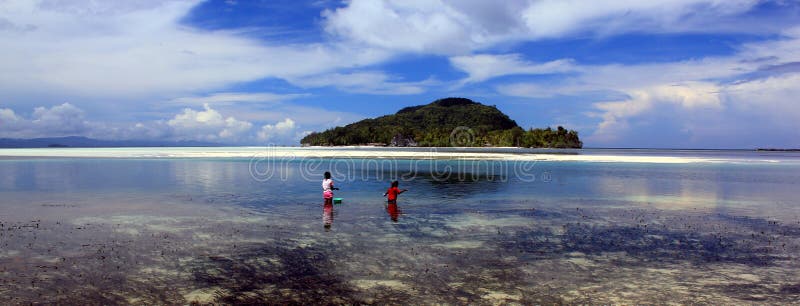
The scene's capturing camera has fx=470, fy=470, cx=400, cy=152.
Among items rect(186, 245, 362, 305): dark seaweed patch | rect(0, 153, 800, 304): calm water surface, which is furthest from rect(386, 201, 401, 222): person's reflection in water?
rect(186, 245, 362, 305): dark seaweed patch

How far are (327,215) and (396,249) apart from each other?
20.9ft

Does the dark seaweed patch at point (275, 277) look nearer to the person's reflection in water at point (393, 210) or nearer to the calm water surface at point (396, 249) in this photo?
the calm water surface at point (396, 249)

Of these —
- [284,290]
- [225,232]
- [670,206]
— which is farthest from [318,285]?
[670,206]

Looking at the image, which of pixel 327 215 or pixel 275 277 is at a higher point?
pixel 327 215

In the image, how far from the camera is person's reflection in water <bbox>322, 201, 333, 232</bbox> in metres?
16.6

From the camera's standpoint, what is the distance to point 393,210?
20.3 meters

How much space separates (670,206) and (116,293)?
75.3ft

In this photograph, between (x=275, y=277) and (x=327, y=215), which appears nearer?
(x=275, y=277)

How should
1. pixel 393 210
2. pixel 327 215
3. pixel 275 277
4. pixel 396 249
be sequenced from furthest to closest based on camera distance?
pixel 393 210, pixel 327 215, pixel 396 249, pixel 275 277

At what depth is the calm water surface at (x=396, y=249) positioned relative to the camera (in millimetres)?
9484

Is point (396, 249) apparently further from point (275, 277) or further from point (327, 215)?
point (327, 215)

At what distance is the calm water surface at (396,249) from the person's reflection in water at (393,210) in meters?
0.08

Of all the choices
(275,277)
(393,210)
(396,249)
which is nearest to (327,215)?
(393,210)

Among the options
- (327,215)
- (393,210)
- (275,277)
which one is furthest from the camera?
(393,210)
